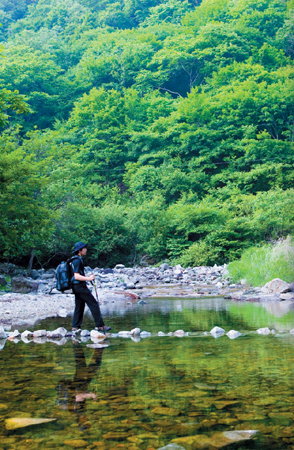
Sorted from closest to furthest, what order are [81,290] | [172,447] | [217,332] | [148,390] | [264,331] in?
[172,447] < [148,390] < [264,331] < [217,332] < [81,290]

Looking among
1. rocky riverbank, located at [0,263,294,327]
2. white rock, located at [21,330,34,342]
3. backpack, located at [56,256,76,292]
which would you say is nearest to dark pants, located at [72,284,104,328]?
backpack, located at [56,256,76,292]

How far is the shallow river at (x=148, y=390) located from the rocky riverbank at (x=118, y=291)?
3.84m

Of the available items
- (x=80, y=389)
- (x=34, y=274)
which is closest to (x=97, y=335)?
(x=80, y=389)

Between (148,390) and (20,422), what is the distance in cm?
113

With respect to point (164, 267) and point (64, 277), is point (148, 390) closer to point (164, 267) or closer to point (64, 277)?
point (64, 277)

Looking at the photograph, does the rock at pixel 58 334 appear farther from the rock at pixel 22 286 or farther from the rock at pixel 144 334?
the rock at pixel 22 286

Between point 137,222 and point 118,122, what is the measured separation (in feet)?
58.6

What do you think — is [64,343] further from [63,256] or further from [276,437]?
[63,256]

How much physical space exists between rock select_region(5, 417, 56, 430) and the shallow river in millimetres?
43

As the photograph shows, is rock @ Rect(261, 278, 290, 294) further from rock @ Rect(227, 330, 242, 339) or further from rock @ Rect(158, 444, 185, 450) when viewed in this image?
rock @ Rect(158, 444, 185, 450)

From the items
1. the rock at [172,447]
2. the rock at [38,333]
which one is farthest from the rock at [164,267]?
the rock at [172,447]

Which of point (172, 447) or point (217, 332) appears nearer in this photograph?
point (172, 447)

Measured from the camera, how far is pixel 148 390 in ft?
12.3

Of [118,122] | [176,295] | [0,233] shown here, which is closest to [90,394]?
[176,295]
